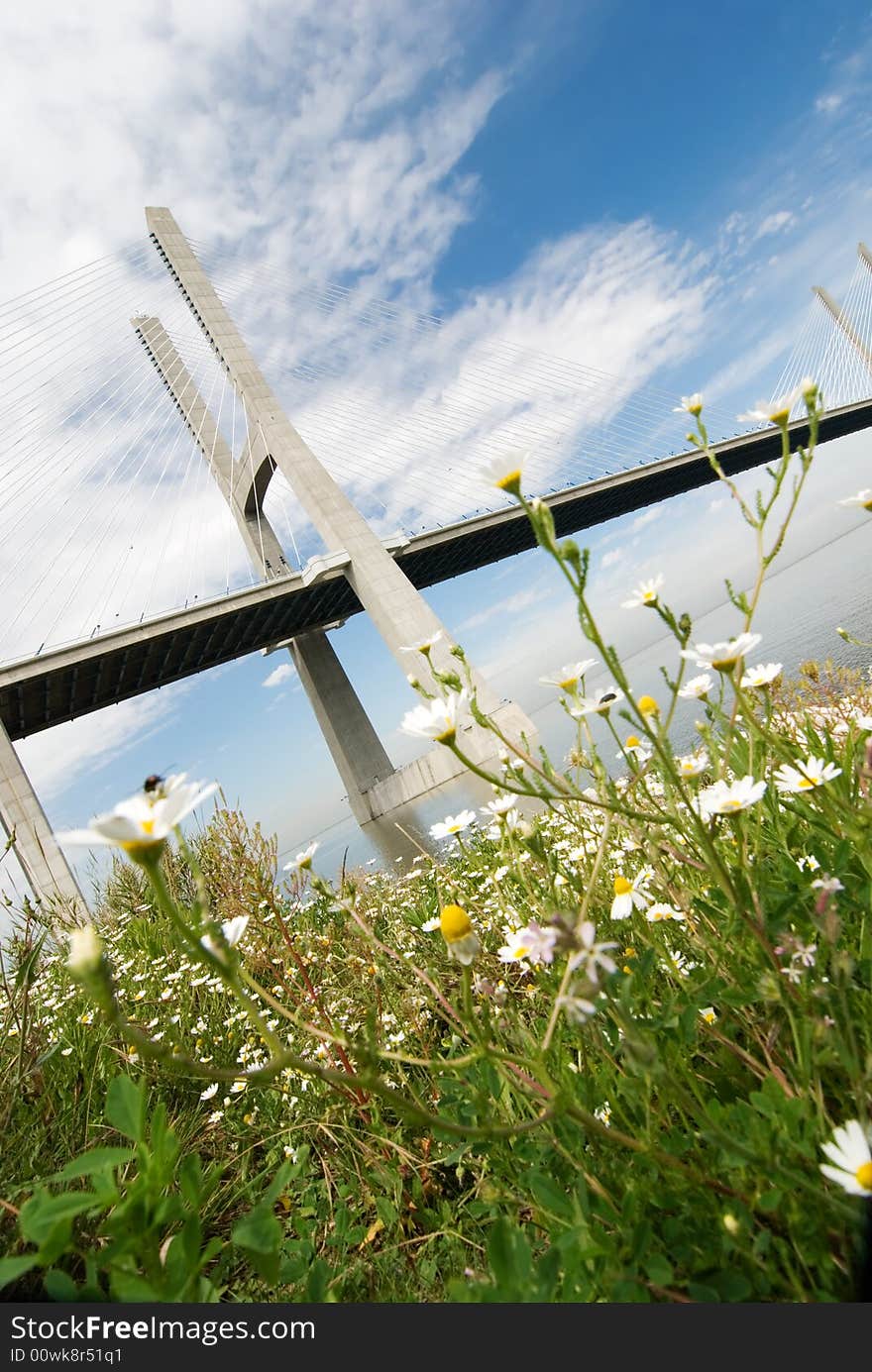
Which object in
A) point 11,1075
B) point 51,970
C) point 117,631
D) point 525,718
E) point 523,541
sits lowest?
point 11,1075

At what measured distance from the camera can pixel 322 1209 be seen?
1261 millimetres

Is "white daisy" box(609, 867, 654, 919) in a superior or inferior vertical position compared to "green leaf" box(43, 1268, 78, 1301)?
superior

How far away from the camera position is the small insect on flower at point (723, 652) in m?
0.85

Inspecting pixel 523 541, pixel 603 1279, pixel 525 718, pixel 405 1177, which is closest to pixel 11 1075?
pixel 405 1177

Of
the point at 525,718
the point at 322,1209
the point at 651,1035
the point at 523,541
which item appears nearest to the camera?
the point at 651,1035

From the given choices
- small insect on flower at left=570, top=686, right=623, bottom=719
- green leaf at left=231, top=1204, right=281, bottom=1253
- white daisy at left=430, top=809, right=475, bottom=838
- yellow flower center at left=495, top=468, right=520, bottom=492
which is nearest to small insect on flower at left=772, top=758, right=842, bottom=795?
small insect on flower at left=570, top=686, right=623, bottom=719

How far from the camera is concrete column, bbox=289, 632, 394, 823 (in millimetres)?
19422

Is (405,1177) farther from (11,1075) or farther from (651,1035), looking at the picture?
(11,1075)

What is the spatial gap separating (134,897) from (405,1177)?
406 centimetres

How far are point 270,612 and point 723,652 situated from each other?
670 inches

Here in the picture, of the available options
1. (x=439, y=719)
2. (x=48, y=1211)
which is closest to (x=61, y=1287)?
(x=48, y=1211)

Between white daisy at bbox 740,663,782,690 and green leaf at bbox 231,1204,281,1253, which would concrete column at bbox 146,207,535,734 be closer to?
white daisy at bbox 740,663,782,690

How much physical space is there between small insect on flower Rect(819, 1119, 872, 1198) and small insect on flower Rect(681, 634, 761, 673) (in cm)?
49

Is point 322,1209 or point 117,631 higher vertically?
point 117,631
